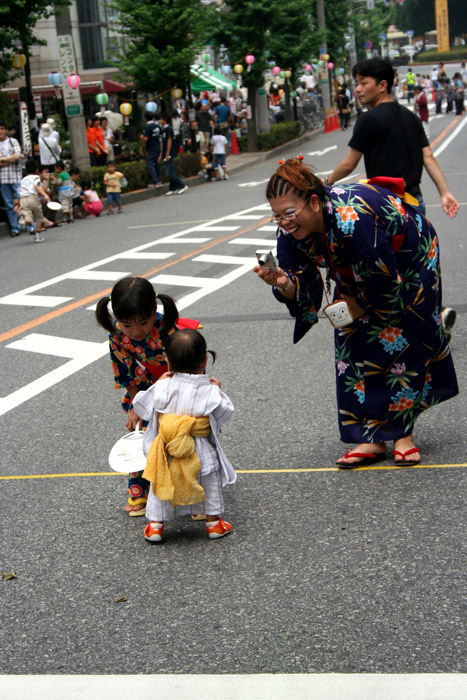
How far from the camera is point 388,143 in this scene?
6082 mm

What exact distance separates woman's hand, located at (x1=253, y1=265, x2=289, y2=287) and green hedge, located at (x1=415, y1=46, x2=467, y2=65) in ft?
305

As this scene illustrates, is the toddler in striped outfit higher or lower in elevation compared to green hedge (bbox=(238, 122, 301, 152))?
higher

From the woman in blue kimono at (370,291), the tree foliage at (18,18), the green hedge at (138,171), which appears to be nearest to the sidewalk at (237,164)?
the green hedge at (138,171)

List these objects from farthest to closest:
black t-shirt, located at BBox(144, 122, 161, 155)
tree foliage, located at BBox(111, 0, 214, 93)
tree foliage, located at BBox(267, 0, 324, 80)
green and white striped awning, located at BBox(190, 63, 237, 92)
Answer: green and white striped awning, located at BBox(190, 63, 237, 92) → tree foliage, located at BBox(267, 0, 324, 80) → tree foliage, located at BBox(111, 0, 214, 93) → black t-shirt, located at BBox(144, 122, 161, 155)

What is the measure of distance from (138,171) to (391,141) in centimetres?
1658

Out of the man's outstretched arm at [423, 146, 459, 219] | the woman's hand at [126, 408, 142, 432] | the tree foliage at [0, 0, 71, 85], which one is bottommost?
the woman's hand at [126, 408, 142, 432]

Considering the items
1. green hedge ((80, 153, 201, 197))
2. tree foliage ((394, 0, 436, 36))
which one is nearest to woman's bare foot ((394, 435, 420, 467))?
green hedge ((80, 153, 201, 197))

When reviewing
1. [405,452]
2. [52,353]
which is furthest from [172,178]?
[405,452]

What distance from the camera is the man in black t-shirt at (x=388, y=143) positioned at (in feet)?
19.6

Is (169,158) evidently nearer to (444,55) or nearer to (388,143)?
(388,143)

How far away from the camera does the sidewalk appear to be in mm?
21203

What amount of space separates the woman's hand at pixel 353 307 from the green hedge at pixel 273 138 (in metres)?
29.8

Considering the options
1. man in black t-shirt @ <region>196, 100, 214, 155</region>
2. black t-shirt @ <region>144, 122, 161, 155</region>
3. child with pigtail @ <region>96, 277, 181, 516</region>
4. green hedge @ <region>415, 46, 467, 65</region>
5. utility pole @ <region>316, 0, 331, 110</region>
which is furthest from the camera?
green hedge @ <region>415, 46, 467, 65</region>

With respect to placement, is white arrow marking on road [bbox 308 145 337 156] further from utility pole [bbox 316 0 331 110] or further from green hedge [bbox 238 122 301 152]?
utility pole [bbox 316 0 331 110]
